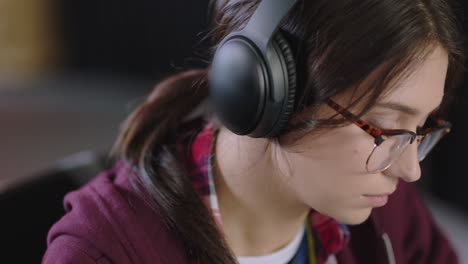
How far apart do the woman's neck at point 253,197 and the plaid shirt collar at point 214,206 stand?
0.02m

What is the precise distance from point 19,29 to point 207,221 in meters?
3.74

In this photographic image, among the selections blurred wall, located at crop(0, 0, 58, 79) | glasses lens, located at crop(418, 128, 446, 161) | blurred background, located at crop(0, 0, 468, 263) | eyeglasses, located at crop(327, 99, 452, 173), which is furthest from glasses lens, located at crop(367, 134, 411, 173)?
blurred wall, located at crop(0, 0, 58, 79)

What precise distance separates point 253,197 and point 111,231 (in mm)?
251

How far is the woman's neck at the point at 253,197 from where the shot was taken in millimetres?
Result: 908

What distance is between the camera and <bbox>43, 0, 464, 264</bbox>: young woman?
738mm

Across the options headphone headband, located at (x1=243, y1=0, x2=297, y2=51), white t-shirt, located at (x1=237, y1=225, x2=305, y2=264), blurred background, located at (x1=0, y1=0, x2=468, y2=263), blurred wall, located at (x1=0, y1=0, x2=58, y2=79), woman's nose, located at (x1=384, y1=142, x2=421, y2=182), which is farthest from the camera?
blurred wall, located at (x1=0, y1=0, x2=58, y2=79)

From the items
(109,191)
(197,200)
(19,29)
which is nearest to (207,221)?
(197,200)

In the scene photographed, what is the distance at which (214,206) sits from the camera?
94cm

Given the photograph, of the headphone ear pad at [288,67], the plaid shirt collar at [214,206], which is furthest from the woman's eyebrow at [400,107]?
the plaid shirt collar at [214,206]

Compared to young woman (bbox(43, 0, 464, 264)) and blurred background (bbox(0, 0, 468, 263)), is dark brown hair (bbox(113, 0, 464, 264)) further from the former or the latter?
blurred background (bbox(0, 0, 468, 263))

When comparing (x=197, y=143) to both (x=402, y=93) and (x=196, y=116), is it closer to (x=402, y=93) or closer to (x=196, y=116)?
(x=196, y=116)

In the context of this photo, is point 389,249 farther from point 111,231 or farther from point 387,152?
point 111,231

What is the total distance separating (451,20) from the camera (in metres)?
0.84

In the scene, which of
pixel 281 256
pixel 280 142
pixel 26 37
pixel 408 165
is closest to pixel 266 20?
pixel 280 142
